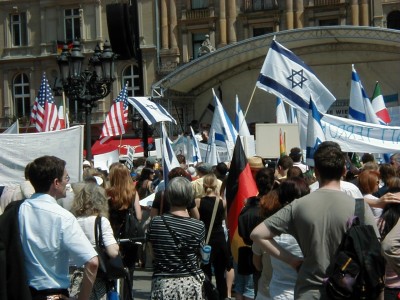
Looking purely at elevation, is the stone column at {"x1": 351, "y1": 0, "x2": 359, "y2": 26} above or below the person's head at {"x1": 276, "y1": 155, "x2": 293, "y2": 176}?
above

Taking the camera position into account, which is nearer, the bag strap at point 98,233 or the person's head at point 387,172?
the bag strap at point 98,233

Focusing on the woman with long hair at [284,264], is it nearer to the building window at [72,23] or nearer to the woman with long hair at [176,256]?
the woman with long hair at [176,256]

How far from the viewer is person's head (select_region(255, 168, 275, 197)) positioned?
313 inches

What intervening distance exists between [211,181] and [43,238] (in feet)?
17.3

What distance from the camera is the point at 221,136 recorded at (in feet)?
60.7

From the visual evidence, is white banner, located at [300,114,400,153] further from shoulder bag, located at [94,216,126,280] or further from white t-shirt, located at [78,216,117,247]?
shoulder bag, located at [94,216,126,280]

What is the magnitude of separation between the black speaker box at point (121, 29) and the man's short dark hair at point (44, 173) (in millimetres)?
10964

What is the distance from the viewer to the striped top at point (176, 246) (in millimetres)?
6562

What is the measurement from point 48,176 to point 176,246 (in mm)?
1610

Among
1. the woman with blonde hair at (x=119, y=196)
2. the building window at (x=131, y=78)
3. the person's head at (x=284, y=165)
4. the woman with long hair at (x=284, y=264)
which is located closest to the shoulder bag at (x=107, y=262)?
the woman with long hair at (x=284, y=264)

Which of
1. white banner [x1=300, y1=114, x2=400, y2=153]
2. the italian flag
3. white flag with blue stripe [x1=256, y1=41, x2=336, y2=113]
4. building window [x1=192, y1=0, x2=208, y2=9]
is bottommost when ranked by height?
white banner [x1=300, y1=114, x2=400, y2=153]

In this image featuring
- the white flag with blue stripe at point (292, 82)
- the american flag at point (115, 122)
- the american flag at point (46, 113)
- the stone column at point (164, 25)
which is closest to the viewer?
the white flag with blue stripe at point (292, 82)

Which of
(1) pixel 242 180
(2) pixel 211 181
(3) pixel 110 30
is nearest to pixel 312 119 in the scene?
(2) pixel 211 181

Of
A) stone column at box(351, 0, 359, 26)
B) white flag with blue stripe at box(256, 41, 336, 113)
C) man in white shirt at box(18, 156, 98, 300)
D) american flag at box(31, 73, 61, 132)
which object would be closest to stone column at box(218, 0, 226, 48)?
stone column at box(351, 0, 359, 26)
